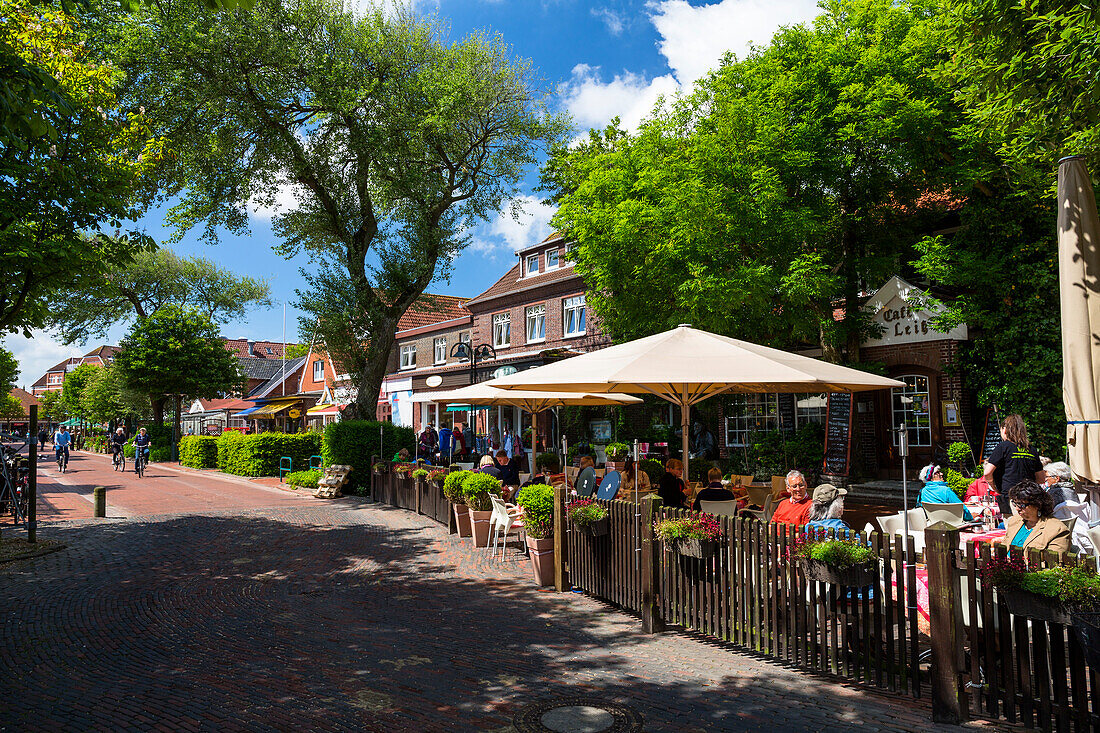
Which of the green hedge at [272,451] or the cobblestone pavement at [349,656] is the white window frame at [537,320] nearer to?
the green hedge at [272,451]

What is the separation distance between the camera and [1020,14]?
24.6 feet

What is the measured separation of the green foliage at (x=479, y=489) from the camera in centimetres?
1052

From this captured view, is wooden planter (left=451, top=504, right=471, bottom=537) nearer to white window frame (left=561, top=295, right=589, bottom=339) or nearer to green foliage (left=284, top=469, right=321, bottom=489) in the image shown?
green foliage (left=284, top=469, right=321, bottom=489)

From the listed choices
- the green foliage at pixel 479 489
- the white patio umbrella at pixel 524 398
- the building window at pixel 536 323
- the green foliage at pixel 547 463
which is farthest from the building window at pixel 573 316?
the green foliage at pixel 479 489

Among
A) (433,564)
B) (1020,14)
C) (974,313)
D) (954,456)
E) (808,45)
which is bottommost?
(433,564)

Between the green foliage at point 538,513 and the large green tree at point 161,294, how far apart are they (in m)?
36.1

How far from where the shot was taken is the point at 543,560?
27.1 feet

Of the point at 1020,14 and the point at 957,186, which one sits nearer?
the point at 1020,14

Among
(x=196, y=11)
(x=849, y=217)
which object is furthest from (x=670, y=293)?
(x=196, y=11)

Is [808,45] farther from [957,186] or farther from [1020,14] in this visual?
[1020,14]

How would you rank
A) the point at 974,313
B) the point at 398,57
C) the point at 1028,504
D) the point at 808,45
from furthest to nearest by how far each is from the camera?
the point at 398,57, the point at 808,45, the point at 974,313, the point at 1028,504

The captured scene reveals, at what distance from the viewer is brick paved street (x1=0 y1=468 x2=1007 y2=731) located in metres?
4.55

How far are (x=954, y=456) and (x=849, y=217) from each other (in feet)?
19.3

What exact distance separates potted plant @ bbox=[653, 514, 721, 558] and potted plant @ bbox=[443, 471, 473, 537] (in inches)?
210
